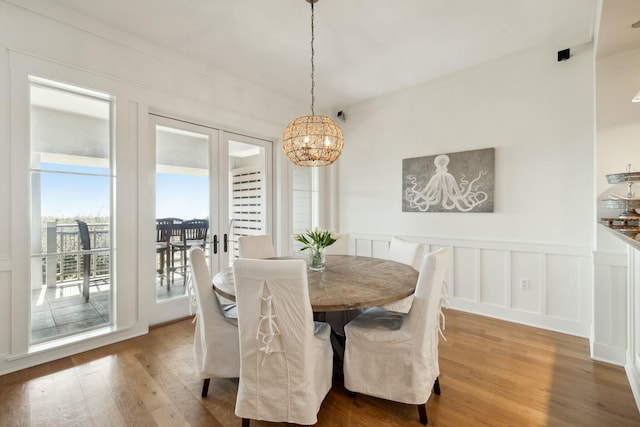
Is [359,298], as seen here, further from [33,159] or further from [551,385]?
[33,159]

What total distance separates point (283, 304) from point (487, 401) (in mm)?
1486

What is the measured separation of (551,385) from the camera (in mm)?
1998

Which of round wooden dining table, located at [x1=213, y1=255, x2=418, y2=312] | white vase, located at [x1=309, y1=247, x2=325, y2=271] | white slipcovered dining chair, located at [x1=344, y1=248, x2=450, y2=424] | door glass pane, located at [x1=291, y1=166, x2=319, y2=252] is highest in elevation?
door glass pane, located at [x1=291, y1=166, x2=319, y2=252]

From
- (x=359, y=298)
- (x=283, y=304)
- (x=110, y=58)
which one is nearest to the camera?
(x=283, y=304)

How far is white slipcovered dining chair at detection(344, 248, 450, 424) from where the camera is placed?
5.33 ft

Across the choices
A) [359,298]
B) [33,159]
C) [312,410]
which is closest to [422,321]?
[359,298]

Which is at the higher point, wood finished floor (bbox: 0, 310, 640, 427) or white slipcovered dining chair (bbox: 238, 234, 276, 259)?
white slipcovered dining chair (bbox: 238, 234, 276, 259)

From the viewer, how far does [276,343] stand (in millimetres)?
1490

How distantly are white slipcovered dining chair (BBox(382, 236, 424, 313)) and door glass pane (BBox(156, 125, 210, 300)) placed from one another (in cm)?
218

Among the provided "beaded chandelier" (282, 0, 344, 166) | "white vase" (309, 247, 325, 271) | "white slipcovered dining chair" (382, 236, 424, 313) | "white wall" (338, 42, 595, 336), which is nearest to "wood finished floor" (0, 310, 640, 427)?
"white slipcovered dining chair" (382, 236, 424, 313)

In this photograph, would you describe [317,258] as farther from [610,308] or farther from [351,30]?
[610,308]

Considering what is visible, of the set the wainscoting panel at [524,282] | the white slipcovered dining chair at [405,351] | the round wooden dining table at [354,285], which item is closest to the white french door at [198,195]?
the round wooden dining table at [354,285]

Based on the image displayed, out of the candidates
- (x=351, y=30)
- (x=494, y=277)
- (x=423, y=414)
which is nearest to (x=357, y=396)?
(x=423, y=414)

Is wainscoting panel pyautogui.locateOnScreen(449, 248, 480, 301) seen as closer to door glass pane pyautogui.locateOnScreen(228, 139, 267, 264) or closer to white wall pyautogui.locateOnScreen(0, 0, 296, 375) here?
door glass pane pyautogui.locateOnScreen(228, 139, 267, 264)
